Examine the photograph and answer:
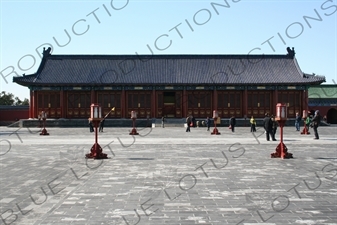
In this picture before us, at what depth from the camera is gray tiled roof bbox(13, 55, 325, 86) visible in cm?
4312

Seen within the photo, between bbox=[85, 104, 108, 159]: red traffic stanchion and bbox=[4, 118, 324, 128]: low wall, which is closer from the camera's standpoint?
bbox=[85, 104, 108, 159]: red traffic stanchion

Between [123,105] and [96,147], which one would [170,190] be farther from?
[123,105]

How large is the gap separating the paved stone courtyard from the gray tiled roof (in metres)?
30.7

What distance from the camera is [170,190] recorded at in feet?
25.9

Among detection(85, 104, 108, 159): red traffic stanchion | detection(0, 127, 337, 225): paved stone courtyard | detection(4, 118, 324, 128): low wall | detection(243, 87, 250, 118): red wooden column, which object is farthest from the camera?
detection(243, 87, 250, 118): red wooden column

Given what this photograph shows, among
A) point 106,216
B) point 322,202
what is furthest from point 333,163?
point 106,216

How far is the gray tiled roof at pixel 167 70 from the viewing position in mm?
43125

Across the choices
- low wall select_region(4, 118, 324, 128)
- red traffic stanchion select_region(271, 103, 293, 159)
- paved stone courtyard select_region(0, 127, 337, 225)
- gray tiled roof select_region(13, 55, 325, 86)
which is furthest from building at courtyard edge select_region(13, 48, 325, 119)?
paved stone courtyard select_region(0, 127, 337, 225)

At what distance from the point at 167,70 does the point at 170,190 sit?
125 feet

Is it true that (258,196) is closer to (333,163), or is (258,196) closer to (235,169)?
(235,169)

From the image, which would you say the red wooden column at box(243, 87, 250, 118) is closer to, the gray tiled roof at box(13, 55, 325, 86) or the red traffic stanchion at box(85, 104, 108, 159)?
the gray tiled roof at box(13, 55, 325, 86)

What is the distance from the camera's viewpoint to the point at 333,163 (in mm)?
11656

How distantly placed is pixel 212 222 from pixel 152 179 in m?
3.59

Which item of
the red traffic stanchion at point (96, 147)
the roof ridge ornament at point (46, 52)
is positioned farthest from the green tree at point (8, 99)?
the red traffic stanchion at point (96, 147)
